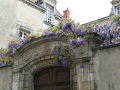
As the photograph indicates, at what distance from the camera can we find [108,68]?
17.3ft

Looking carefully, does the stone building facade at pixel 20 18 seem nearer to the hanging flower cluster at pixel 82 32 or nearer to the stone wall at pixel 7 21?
the stone wall at pixel 7 21

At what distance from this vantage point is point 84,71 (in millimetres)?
5777

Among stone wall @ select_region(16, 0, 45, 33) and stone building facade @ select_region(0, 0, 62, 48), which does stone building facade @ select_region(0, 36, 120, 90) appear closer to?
stone building facade @ select_region(0, 0, 62, 48)


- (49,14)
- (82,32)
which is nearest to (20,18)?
(49,14)

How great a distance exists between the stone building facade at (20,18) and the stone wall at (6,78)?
409 cm

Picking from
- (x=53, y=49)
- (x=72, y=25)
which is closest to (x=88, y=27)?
(x=72, y=25)

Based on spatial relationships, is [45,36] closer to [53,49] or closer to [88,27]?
[53,49]

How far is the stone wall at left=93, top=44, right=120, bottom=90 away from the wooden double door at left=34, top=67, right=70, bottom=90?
1.33 metres

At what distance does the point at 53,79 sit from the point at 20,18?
283 inches

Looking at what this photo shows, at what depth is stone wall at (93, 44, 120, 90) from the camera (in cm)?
509

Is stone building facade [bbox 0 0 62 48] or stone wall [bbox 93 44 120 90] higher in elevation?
stone building facade [bbox 0 0 62 48]

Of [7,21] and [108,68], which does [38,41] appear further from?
[7,21]

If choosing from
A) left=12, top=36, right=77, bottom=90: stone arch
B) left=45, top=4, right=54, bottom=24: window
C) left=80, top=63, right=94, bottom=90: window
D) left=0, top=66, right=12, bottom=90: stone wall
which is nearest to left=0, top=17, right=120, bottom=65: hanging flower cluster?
left=12, top=36, right=77, bottom=90: stone arch

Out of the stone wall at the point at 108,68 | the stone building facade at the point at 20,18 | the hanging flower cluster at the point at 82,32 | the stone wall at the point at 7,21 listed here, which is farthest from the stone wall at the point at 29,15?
the stone wall at the point at 108,68
